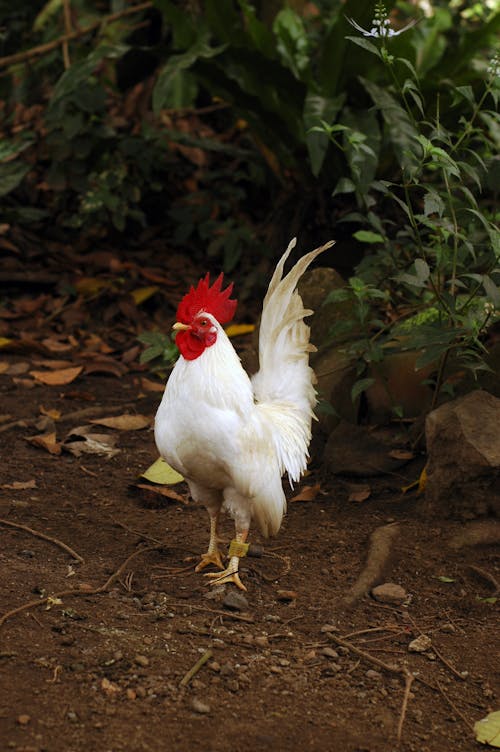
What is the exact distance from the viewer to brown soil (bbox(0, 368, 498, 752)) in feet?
8.18

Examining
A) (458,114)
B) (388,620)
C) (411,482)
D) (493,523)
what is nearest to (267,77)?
(458,114)

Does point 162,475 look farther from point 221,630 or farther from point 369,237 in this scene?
point 369,237

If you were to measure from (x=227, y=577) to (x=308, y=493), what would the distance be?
963 millimetres

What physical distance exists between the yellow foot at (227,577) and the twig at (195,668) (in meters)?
0.52

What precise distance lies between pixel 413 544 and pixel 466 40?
3.91m

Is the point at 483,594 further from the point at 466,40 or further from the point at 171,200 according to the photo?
the point at 171,200

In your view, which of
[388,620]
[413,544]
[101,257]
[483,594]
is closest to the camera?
[388,620]

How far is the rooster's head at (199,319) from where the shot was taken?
3350 mm

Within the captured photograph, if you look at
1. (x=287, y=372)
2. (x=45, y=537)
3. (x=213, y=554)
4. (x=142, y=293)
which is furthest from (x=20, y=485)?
(x=142, y=293)

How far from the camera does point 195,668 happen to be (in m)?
2.73

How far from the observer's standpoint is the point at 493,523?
3.79 m

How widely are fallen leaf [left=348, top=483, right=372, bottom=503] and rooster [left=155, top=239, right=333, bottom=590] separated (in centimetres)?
58

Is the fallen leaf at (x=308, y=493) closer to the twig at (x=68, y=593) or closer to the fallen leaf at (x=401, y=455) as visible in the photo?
the fallen leaf at (x=401, y=455)

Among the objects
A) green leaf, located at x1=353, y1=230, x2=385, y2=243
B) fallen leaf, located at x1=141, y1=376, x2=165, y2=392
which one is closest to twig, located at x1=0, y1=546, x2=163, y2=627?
green leaf, located at x1=353, y1=230, x2=385, y2=243
